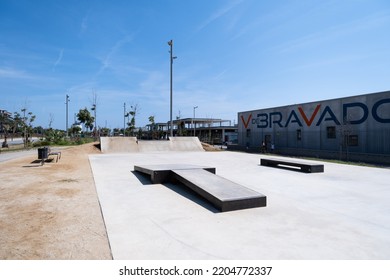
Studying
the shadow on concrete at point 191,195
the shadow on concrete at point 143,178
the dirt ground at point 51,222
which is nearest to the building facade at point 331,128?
the shadow on concrete at point 143,178

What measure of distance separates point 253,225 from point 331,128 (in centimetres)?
2109

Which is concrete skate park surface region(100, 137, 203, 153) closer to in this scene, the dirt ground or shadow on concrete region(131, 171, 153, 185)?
shadow on concrete region(131, 171, 153, 185)

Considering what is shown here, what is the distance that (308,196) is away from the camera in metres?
6.79

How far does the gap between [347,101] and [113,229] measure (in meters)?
22.2

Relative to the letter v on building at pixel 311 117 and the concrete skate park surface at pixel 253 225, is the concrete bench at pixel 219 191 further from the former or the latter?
the letter v on building at pixel 311 117

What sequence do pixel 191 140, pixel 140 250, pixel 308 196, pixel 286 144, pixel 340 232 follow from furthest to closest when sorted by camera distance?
pixel 191 140, pixel 286 144, pixel 308 196, pixel 340 232, pixel 140 250

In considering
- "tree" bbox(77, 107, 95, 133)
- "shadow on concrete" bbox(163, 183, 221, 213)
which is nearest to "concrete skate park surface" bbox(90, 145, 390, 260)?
"shadow on concrete" bbox(163, 183, 221, 213)

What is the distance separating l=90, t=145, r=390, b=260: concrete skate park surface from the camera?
136 inches

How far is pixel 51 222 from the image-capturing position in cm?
459

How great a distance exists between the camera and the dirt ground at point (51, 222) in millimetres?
3416

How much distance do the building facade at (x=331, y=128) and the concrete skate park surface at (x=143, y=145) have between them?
22.9 feet

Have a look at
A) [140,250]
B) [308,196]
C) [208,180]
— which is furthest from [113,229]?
[308,196]

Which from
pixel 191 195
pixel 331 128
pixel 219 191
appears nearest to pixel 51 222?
pixel 191 195
